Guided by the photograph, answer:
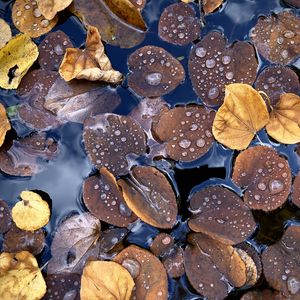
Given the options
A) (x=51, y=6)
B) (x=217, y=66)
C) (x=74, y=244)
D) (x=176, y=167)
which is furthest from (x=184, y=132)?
(x=51, y=6)

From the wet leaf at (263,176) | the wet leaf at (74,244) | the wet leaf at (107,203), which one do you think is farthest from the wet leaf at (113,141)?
the wet leaf at (263,176)

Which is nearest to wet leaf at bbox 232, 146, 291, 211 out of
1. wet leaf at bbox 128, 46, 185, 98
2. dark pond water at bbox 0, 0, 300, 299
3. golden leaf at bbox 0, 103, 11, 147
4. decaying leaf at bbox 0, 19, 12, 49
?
dark pond water at bbox 0, 0, 300, 299

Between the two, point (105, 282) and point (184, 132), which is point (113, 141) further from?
point (105, 282)

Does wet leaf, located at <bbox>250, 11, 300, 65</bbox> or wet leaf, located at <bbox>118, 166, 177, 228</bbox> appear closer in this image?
wet leaf, located at <bbox>118, 166, 177, 228</bbox>

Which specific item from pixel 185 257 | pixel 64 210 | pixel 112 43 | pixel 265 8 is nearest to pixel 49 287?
pixel 64 210

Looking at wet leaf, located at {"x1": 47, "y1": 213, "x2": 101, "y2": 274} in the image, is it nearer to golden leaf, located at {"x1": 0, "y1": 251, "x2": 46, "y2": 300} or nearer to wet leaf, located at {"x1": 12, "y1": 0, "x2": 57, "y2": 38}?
golden leaf, located at {"x1": 0, "y1": 251, "x2": 46, "y2": 300}
